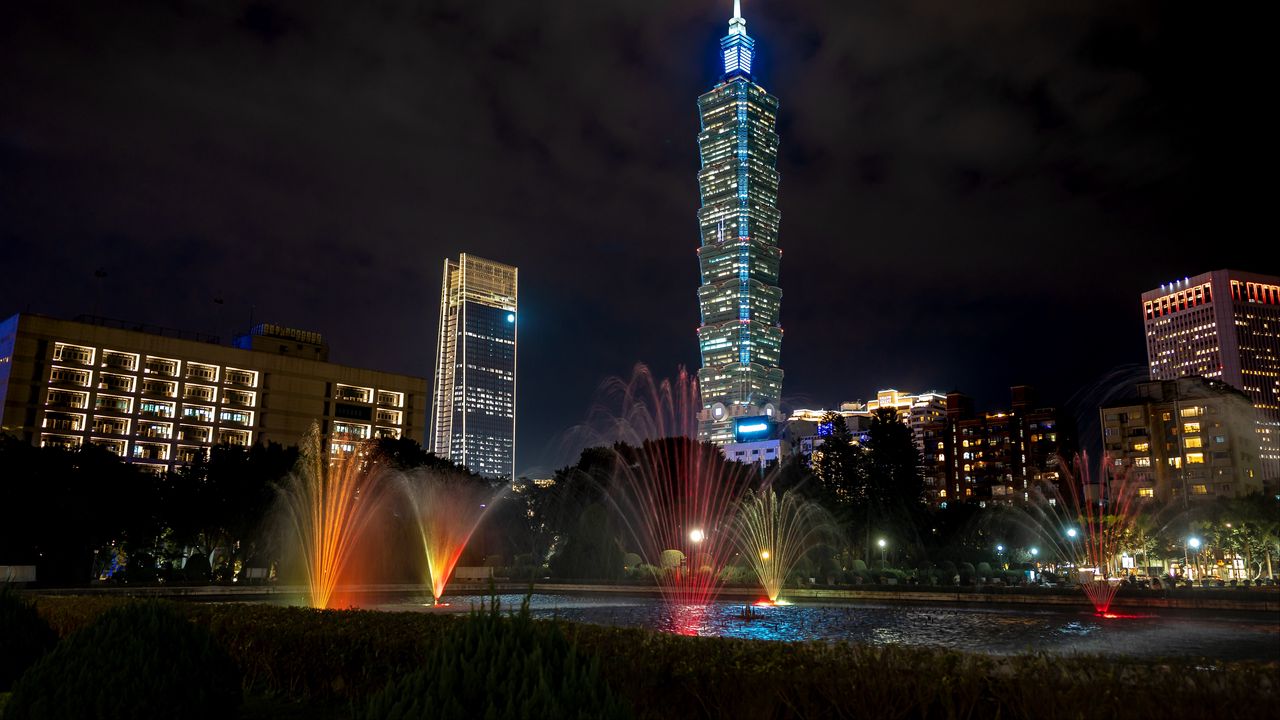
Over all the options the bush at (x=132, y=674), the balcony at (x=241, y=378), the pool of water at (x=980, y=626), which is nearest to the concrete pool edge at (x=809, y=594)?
the pool of water at (x=980, y=626)

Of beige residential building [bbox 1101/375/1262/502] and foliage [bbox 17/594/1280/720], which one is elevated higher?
beige residential building [bbox 1101/375/1262/502]

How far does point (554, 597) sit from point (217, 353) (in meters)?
80.4

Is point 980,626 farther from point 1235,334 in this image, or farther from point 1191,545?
point 1235,334

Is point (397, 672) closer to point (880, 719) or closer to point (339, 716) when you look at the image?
point (339, 716)

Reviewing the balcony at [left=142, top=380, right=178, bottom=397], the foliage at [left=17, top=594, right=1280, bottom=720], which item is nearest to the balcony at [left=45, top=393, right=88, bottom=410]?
the balcony at [left=142, top=380, right=178, bottom=397]

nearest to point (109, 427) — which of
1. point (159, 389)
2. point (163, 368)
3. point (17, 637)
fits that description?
point (159, 389)

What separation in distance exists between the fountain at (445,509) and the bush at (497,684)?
47731 millimetres

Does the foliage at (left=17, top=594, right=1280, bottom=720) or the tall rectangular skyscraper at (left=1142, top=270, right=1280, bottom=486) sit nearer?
the foliage at (left=17, top=594, right=1280, bottom=720)

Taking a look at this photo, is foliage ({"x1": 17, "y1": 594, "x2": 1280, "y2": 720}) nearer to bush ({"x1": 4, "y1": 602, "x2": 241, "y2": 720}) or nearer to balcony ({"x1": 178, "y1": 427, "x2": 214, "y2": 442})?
bush ({"x1": 4, "y1": 602, "x2": 241, "y2": 720})

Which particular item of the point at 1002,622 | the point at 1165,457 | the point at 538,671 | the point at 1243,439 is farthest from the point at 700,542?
the point at 1243,439

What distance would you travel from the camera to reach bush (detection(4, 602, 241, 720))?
7.39 meters

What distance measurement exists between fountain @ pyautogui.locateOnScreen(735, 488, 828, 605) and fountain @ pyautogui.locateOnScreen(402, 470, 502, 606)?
759 inches

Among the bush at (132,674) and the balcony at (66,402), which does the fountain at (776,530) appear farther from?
the balcony at (66,402)

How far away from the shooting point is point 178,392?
99.2m
